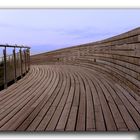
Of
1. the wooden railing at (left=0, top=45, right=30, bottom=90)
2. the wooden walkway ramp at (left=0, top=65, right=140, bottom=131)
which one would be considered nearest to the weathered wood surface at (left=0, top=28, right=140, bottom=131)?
the wooden walkway ramp at (left=0, top=65, right=140, bottom=131)

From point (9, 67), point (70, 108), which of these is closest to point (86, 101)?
point (70, 108)

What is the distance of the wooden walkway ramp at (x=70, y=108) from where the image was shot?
15.8ft

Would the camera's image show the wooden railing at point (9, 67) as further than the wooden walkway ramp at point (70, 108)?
Yes

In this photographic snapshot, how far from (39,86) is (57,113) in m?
3.07

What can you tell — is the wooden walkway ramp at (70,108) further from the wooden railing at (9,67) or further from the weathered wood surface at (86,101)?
the wooden railing at (9,67)

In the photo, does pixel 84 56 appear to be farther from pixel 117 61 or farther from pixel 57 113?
pixel 57 113

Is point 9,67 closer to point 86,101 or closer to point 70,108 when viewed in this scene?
point 86,101

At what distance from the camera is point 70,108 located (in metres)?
5.80

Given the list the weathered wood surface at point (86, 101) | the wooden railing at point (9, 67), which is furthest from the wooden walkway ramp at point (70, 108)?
the wooden railing at point (9, 67)

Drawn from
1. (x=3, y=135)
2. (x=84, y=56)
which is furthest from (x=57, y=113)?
(x=84, y=56)

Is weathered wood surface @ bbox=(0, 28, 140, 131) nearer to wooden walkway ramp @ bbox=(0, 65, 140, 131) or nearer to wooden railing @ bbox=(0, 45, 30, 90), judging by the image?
wooden walkway ramp @ bbox=(0, 65, 140, 131)

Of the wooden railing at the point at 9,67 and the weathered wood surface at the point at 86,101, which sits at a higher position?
A: the wooden railing at the point at 9,67

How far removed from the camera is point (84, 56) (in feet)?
48.9

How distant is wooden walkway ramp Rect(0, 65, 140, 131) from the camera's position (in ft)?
15.8
